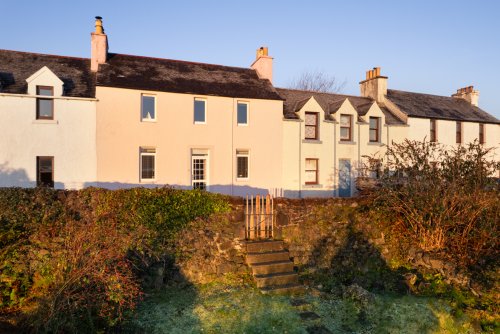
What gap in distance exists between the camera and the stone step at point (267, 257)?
9570 millimetres

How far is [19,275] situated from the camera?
7184 millimetres

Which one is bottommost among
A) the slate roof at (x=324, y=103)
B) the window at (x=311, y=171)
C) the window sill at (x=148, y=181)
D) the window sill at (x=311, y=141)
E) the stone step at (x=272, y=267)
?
the stone step at (x=272, y=267)

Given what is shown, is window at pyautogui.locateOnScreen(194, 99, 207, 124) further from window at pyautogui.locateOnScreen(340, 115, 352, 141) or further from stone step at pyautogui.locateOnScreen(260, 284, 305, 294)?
stone step at pyautogui.locateOnScreen(260, 284, 305, 294)

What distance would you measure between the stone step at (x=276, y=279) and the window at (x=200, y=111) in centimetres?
1152

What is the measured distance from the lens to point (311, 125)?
21.3 meters

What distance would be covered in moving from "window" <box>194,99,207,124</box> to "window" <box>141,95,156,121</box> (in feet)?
7.29

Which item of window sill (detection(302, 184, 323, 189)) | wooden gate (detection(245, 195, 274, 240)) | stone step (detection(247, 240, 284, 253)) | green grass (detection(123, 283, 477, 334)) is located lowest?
green grass (detection(123, 283, 477, 334))

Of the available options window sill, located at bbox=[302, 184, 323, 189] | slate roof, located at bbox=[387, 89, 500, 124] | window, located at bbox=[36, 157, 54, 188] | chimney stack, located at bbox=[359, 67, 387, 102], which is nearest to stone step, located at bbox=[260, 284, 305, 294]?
window sill, located at bbox=[302, 184, 323, 189]

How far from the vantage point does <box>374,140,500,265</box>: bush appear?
10406mm

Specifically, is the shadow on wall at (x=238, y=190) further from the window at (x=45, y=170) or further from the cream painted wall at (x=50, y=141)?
the window at (x=45, y=170)

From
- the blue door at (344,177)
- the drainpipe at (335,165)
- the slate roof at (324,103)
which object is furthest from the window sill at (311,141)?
the blue door at (344,177)

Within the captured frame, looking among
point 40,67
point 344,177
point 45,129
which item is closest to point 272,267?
point 45,129

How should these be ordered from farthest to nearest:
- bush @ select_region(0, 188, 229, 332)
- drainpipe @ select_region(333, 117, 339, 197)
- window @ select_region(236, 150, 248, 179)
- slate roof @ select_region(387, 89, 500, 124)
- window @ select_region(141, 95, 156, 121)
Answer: slate roof @ select_region(387, 89, 500, 124) < drainpipe @ select_region(333, 117, 339, 197) < window @ select_region(236, 150, 248, 179) < window @ select_region(141, 95, 156, 121) < bush @ select_region(0, 188, 229, 332)

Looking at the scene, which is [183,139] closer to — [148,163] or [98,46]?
[148,163]
